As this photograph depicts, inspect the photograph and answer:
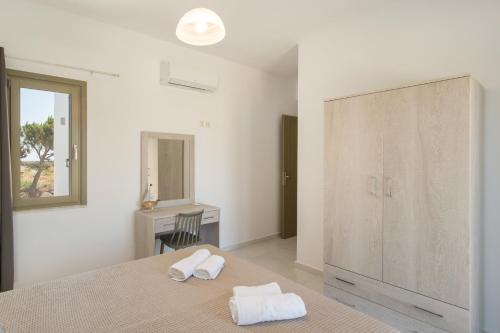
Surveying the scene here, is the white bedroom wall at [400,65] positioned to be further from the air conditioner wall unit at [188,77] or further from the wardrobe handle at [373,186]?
the air conditioner wall unit at [188,77]

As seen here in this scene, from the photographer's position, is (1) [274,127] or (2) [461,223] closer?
(2) [461,223]

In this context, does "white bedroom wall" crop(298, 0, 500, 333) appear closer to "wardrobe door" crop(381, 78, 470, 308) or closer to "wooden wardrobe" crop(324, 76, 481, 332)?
"wooden wardrobe" crop(324, 76, 481, 332)

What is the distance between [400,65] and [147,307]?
270 centimetres

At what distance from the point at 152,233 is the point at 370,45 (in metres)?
2.81

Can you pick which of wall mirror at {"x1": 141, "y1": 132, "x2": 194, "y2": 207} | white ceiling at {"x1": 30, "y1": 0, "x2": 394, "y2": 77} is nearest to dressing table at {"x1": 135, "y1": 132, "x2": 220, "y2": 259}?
wall mirror at {"x1": 141, "y1": 132, "x2": 194, "y2": 207}

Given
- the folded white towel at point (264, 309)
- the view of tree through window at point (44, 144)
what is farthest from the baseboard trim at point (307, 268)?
the view of tree through window at point (44, 144)

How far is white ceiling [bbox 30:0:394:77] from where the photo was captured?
2.66 m

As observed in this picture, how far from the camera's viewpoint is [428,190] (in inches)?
81.0

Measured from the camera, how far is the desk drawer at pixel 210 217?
3422 mm

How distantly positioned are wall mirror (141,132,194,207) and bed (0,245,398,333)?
65.5 inches

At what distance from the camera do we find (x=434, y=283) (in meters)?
2.02

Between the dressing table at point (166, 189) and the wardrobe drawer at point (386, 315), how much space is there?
1599 millimetres

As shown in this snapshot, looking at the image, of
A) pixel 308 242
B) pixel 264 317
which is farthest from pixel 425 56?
pixel 264 317

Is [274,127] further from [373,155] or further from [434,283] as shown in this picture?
[434,283]
